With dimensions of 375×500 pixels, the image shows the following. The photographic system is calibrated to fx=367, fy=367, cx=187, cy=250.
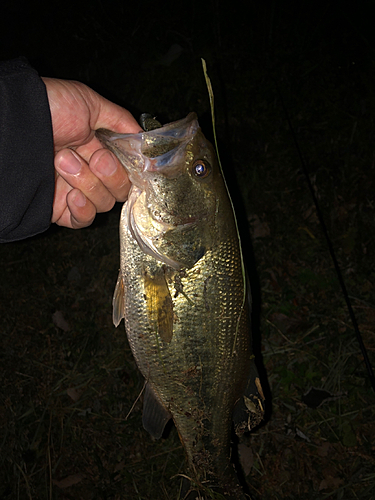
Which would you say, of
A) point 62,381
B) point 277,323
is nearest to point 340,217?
point 277,323

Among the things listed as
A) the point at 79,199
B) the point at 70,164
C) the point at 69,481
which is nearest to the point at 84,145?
the point at 70,164

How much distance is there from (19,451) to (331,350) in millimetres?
3564

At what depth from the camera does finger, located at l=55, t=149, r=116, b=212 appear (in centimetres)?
235

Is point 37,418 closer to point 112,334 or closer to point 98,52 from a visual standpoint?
point 112,334

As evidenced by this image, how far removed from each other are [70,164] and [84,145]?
31 centimetres

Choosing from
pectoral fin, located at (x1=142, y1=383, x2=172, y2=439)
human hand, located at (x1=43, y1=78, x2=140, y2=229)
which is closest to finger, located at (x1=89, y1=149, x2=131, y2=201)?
human hand, located at (x1=43, y1=78, x2=140, y2=229)

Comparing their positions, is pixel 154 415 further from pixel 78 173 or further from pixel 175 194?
pixel 78 173

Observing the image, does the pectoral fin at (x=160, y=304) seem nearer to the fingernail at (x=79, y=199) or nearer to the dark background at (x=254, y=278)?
the fingernail at (x=79, y=199)

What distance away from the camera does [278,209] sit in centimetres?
406

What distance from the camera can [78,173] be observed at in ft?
7.75

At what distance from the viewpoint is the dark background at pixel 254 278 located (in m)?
3.65

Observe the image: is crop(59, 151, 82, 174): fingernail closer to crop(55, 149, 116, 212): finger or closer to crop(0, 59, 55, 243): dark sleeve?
crop(55, 149, 116, 212): finger

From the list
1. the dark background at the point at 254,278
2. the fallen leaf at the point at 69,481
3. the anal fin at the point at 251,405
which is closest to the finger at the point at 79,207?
the anal fin at the point at 251,405

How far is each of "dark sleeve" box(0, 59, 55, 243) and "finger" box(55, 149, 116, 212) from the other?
0.59 ft
